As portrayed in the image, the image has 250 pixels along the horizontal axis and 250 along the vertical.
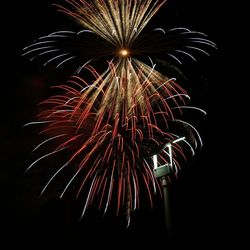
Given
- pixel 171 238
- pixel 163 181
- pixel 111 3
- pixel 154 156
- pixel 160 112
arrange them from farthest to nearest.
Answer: pixel 160 112 < pixel 111 3 < pixel 154 156 < pixel 163 181 < pixel 171 238

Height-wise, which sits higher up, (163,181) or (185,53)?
(185,53)

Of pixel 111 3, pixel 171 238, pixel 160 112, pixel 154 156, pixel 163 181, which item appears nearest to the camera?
pixel 171 238

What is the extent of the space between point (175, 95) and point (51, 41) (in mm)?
3799

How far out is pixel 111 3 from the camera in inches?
395

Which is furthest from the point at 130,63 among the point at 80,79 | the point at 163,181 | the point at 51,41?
the point at 163,181

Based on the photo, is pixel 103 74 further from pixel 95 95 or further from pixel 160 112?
pixel 160 112

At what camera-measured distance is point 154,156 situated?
9.02 metres

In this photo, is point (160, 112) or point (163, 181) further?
point (160, 112)

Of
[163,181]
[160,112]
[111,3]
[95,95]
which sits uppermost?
[111,3]

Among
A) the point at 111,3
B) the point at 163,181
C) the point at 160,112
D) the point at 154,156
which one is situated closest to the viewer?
the point at 163,181

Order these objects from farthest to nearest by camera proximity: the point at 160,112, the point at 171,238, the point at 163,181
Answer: the point at 160,112
the point at 163,181
the point at 171,238

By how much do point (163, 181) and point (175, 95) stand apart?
2705 millimetres

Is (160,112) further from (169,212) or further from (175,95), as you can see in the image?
(169,212)

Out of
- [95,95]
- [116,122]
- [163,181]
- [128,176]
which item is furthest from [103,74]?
[163,181]
